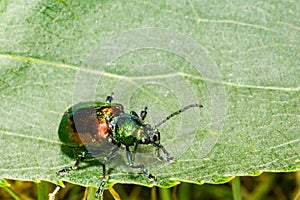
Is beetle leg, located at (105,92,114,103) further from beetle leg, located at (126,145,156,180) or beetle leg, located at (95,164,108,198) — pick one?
beetle leg, located at (95,164,108,198)

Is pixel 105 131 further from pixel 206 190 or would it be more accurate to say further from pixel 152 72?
pixel 206 190

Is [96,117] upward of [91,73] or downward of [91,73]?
downward

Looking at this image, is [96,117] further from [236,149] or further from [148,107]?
[236,149]

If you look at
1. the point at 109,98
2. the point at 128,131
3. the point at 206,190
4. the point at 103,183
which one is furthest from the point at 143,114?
the point at 206,190

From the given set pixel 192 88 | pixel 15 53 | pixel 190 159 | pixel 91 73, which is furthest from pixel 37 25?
pixel 190 159

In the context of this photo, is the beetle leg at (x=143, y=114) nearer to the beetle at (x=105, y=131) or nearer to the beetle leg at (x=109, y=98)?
the beetle at (x=105, y=131)

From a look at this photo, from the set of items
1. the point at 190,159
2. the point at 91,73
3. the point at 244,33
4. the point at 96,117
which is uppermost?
the point at 244,33

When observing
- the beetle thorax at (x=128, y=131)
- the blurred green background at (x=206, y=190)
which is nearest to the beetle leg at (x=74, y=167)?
the beetle thorax at (x=128, y=131)
